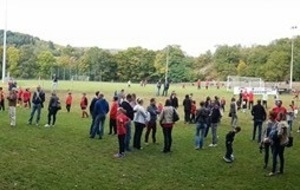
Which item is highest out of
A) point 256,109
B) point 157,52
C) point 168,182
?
point 157,52

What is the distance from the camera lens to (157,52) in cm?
14562

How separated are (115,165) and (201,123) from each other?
495 centimetres

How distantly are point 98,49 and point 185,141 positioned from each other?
123 meters

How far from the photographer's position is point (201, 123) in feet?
67.2

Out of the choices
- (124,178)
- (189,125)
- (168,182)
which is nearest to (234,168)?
(168,182)

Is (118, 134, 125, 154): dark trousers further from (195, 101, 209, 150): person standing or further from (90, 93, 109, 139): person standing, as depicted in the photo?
(195, 101, 209, 150): person standing

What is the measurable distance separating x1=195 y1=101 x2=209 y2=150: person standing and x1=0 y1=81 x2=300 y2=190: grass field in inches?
16.2

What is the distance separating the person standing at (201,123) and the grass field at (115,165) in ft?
1.35

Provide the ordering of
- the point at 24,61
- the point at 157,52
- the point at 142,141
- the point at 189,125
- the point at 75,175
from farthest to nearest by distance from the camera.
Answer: the point at 157,52, the point at 24,61, the point at 189,125, the point at 142,141, the point at 75,175

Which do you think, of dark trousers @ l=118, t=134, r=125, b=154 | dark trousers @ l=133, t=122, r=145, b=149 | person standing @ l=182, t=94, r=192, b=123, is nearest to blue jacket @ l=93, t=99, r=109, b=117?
dark trousers @ l=133, t=122, r=145, b=149

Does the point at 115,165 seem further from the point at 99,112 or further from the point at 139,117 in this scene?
the point at 99,112

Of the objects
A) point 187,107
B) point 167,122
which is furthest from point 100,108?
point 187,107

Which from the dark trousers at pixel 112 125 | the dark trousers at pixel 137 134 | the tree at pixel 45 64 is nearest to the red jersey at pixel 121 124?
the dark trousers at pixel 137 134

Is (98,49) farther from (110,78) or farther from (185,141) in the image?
(185,141)
